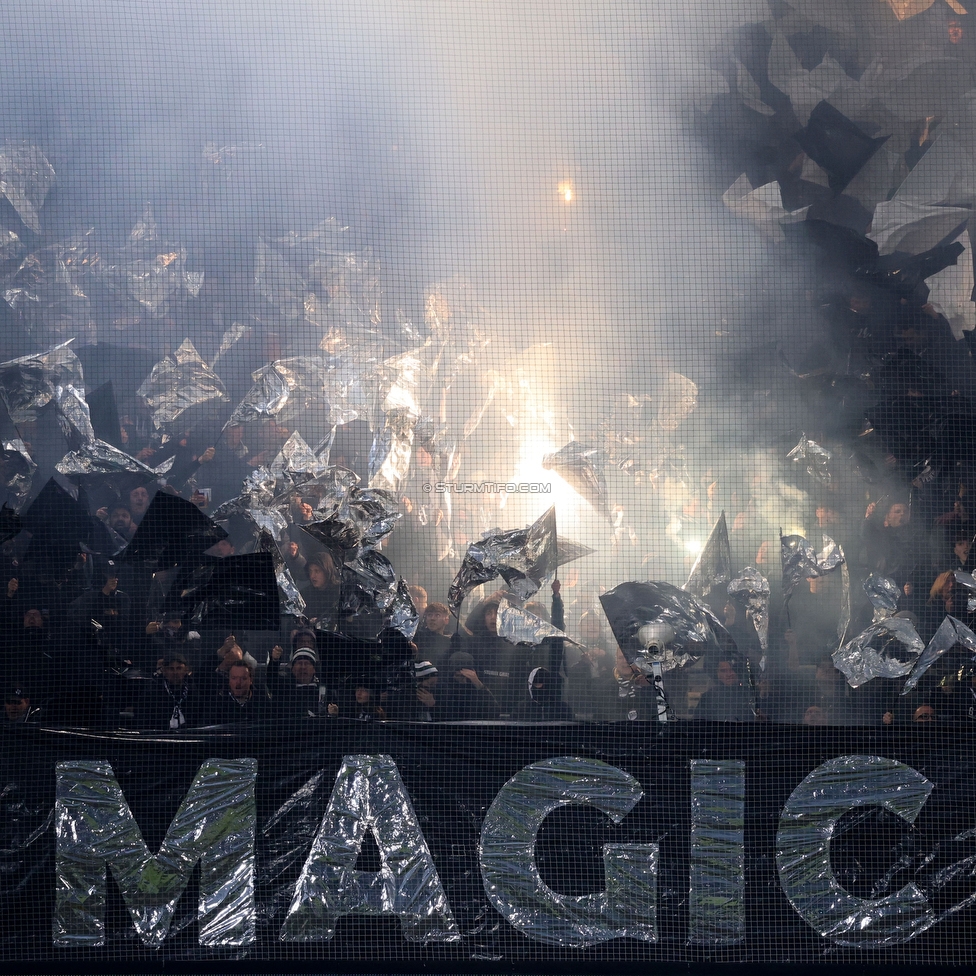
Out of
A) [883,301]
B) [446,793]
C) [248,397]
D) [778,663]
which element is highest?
[883,301]

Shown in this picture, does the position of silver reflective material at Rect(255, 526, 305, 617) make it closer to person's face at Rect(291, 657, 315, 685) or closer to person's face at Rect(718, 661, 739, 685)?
person's face at Rect(291, 657, 315, 685)

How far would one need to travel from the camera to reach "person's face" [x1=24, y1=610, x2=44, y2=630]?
133 inches

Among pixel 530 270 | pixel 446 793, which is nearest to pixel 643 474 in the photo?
pixel 530 270

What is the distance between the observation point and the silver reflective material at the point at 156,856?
2912 millimetres

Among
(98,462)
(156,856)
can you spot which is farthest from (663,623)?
(98,462)

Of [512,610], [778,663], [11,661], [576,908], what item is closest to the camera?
[576,908]

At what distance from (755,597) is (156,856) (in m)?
2.58

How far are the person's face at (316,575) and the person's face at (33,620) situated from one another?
1.06m

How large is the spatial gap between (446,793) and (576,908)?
53 cm

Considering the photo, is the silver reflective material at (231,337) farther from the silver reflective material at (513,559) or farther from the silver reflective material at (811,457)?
the silver reflective material at (811,457)

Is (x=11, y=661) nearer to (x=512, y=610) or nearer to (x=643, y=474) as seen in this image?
(x=512, y=610)

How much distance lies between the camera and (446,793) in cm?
299

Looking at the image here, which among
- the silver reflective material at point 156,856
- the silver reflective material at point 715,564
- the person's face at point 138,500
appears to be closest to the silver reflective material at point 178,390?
the person's face at point 138,500

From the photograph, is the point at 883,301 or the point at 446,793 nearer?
the point at 446,793
